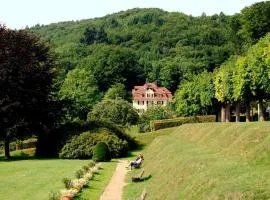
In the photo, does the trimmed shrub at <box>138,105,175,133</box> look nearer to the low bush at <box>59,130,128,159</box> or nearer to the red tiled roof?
the red tiled roof

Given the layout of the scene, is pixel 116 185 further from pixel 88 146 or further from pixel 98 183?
pixel 88 146

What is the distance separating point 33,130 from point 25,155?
3.25 m

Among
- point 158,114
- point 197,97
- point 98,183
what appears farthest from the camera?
point 158,114

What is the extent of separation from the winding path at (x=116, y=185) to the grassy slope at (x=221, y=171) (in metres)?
0.56

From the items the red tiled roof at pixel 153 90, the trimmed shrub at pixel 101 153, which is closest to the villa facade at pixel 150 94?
the red tiled roof at pixel 153 90

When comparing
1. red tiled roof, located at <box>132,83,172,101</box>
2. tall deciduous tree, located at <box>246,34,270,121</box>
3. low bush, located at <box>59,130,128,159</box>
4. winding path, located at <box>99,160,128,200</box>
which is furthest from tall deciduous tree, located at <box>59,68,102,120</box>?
winding path, located at <box>99,160,128,200</box>

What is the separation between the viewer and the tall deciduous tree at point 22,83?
4838cm

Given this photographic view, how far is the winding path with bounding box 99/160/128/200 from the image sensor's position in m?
25.5

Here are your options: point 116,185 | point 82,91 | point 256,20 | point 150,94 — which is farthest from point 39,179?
point 150,94

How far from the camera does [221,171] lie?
18.5 metres

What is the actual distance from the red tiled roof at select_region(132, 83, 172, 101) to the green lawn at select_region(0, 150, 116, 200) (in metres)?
101

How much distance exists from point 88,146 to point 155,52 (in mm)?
127343

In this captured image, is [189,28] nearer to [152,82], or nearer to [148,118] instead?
[152,82]

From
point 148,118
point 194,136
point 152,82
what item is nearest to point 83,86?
point 148,118
